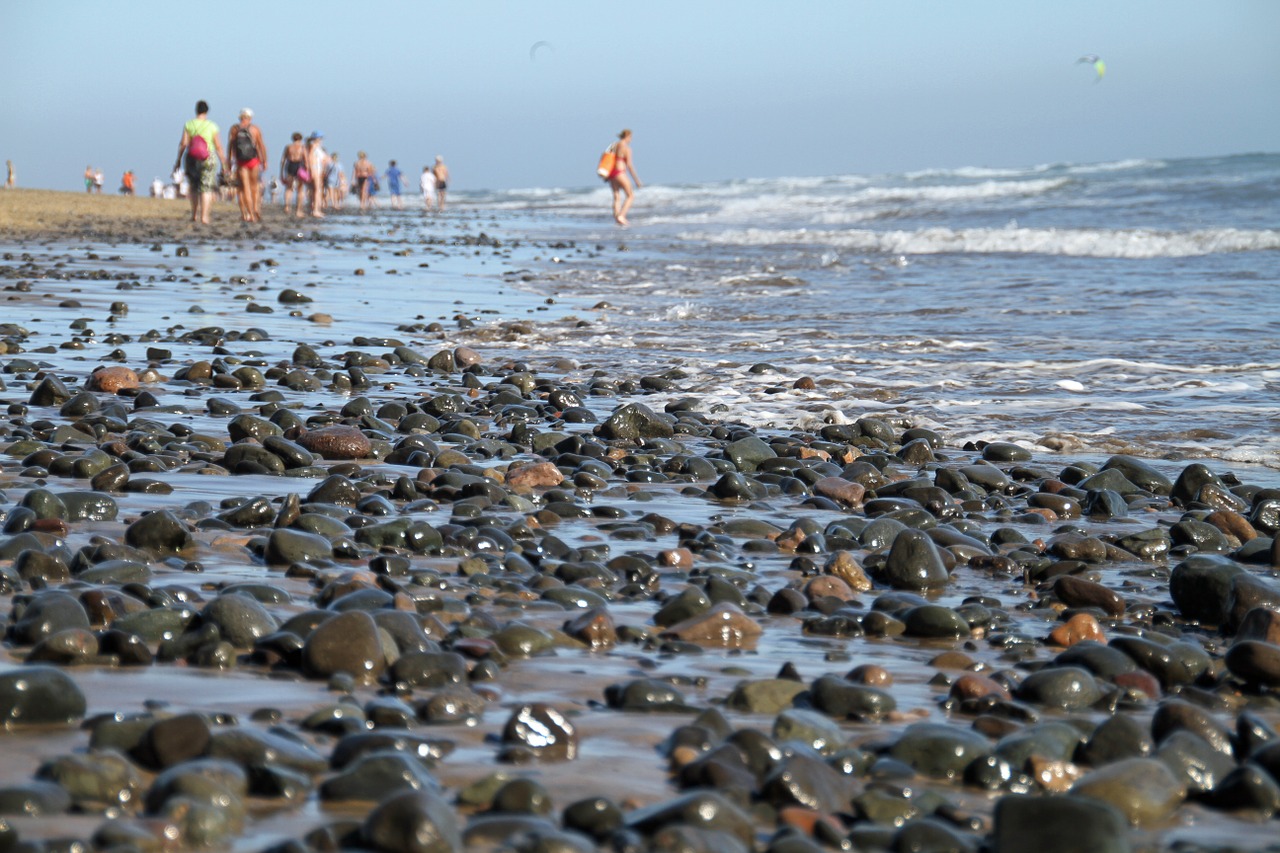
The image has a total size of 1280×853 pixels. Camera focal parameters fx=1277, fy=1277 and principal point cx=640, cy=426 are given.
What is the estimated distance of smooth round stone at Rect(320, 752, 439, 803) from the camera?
2.06m

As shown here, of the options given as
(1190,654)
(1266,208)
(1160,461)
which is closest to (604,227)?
(1266,208)

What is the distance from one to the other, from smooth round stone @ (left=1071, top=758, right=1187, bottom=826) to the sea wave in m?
17.9

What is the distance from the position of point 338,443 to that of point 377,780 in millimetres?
3284

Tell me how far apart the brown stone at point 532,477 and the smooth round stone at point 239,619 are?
74.9 inches

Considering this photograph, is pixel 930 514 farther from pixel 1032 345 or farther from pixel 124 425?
pixel 1032 345

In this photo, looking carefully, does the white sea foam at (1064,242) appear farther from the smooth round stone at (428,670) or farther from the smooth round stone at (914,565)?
the smooth round stone at (428,670)

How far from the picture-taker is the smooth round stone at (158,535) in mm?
3670

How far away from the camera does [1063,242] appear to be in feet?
68.1

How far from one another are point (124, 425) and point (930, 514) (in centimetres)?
342

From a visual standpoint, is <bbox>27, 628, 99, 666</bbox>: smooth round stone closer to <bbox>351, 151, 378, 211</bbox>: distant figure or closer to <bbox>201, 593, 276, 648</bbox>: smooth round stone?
<bbox>201, 593, 276, 648</bbox>: smooth round stone

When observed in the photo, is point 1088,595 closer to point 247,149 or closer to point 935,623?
point 935,623

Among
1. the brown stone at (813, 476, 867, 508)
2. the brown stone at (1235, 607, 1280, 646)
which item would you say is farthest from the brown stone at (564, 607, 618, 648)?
the brown stone at (813, 476, 867, 508)

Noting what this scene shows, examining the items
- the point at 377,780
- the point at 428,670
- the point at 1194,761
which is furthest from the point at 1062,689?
the point at 377,780

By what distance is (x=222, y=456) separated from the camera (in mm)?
5098
